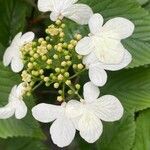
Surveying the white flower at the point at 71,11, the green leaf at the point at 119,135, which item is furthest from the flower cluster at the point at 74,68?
the green leaf at the point at 119,135

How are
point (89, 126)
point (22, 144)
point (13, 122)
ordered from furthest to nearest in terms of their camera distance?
point (22, 144)
point (13, 122)
point (89, 126)

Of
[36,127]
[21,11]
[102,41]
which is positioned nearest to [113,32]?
[102,41]

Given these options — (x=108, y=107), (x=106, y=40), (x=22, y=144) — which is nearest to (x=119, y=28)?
(x=106, y=40)

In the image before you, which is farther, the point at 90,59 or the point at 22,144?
→ the point at 22,144

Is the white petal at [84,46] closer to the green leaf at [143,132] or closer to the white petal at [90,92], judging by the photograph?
the white petal at [90,92]

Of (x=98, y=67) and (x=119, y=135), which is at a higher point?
(x=98, y=67)

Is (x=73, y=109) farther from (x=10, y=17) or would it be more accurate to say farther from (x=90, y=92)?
(x=10, y=17)
